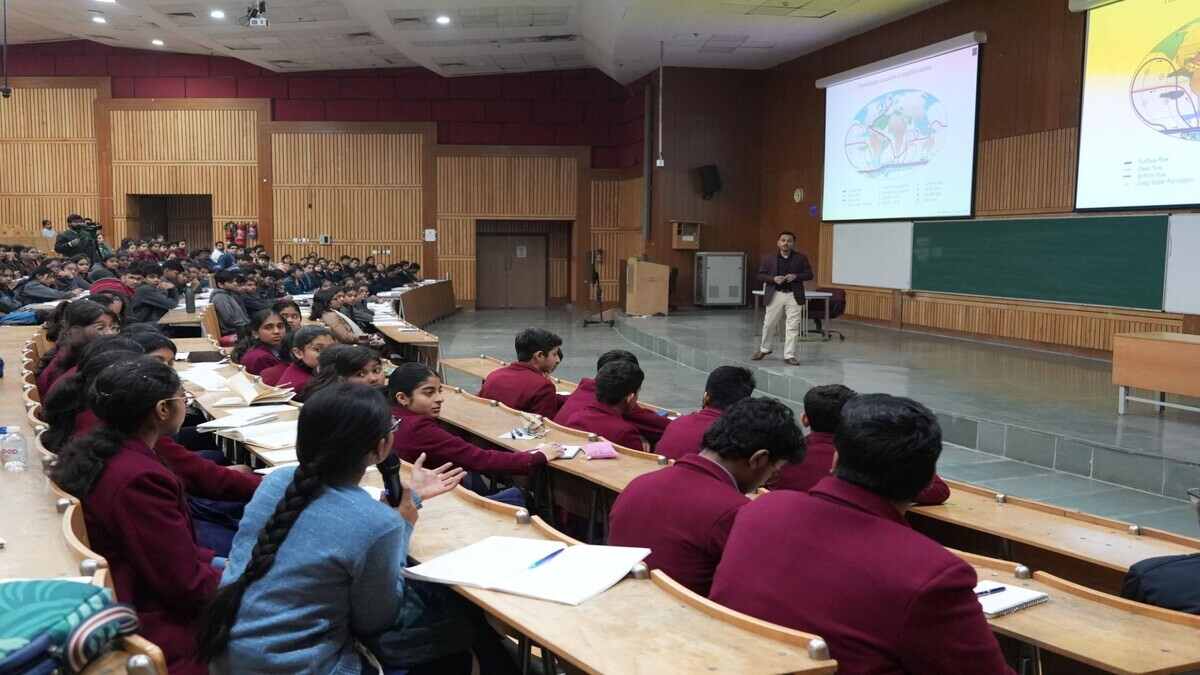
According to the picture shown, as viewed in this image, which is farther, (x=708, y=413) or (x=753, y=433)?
(x=708, y=413)

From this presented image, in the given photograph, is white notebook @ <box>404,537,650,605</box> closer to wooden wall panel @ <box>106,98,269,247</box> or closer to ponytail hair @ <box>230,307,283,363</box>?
ponytail hair @ <box>230,307,283,363</box>

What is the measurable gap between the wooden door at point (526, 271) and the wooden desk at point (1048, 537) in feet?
57.4

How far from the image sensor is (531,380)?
5082 millimetres

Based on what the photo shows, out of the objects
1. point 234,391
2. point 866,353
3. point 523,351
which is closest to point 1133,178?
point 866,353

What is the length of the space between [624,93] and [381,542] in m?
17.9

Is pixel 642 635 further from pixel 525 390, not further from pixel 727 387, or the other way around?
pixel 525 390

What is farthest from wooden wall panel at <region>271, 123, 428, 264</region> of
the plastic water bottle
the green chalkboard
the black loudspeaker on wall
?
the plastic water bottle

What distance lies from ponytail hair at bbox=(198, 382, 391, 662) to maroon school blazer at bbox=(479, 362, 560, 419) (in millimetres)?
2943

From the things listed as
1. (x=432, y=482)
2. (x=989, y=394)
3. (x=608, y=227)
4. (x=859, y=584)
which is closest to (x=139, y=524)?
(x=432, y=482)

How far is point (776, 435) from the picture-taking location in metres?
2.50

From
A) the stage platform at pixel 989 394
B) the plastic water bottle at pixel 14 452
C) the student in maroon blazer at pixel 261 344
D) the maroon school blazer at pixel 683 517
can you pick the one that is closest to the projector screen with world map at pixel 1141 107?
the stage platform at pixel 989 394

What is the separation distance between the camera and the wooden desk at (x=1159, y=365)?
6.21m

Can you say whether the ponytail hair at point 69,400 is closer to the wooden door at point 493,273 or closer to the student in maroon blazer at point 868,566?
the student in maroon blazer at point 868,566

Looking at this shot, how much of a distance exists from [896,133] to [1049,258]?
3.09 meters
